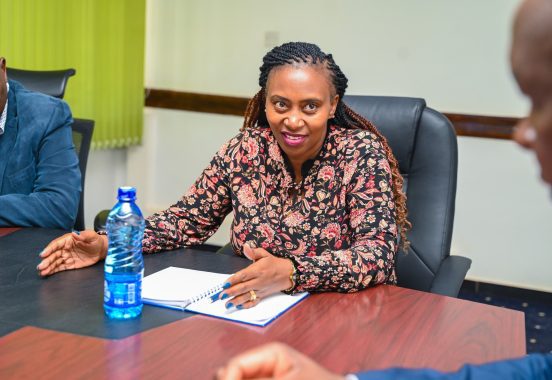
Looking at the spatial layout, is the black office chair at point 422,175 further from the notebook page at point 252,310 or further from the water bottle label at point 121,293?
the water bottle label at point 121,293

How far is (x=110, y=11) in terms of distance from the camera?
4.11m

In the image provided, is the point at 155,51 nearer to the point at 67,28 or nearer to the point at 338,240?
the point at 67,28

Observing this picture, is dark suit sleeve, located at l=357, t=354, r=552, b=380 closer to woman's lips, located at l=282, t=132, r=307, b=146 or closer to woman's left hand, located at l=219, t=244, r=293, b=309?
woman's left hand, located at l=219, t=244, r=293, b=309

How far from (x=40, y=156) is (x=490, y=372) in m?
1.69

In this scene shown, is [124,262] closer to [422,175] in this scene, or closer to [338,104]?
[338,104]

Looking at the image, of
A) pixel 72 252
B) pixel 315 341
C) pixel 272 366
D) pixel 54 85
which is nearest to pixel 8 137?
pixel 54 85

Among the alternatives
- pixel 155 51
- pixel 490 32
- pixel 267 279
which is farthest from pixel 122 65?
pixel 267 279

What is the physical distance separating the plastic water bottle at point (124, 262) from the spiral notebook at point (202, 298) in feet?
0.26

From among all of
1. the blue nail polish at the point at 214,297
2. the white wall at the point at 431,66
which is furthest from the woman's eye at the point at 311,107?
the white wall at the point at 431,66

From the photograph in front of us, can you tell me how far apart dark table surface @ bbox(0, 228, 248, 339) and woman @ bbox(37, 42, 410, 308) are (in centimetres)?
10

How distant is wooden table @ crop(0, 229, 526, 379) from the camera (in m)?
1.12

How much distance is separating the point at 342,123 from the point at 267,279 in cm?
77

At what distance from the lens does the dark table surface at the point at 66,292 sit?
50.3 inches

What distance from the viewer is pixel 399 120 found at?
7.15ft
